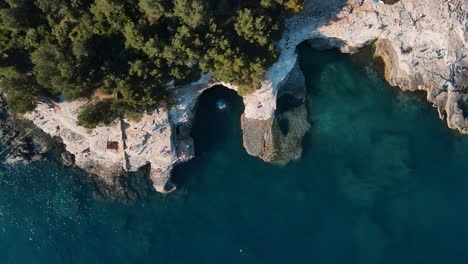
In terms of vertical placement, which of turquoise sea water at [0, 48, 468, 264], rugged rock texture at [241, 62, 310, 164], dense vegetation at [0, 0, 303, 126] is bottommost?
turquoise sea water at [0, 48, 468, 264]

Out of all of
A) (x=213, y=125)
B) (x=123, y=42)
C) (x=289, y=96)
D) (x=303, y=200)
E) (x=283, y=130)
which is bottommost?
(x=303, y=200)

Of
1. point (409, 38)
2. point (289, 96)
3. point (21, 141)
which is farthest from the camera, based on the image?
point (289, 96)

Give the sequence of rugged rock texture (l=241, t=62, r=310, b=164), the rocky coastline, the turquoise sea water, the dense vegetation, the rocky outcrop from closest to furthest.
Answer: the dense vegetation < the rocky coastline < the rocky outcrop < rugged rock texture (l=241, t=62, r=310, b=164) < the turquoise sea water

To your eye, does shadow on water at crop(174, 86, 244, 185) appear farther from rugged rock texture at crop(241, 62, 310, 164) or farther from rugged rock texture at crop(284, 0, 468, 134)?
rugged rock texture at crop(284, 0, 468, 134)

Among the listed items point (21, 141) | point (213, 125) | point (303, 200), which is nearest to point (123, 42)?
point (213, 125)

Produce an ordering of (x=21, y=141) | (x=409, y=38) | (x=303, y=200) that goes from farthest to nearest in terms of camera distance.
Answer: (x=303, y=200) < (x=21, y=141) < (x=409, y=38)

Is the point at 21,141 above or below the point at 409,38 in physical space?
below

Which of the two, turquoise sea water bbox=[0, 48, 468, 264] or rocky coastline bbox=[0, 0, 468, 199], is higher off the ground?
rocky coastline bbox=[0, 0, 468, 199]

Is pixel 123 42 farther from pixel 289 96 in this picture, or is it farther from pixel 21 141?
pixel 289 96

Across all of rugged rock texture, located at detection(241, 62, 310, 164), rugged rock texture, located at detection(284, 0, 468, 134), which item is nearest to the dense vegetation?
rugged rock texture, located at detection(284, 0, 468, 134)
